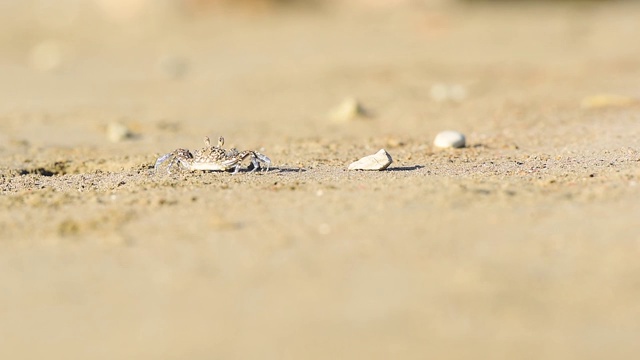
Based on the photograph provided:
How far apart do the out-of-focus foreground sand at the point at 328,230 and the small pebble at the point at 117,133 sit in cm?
8

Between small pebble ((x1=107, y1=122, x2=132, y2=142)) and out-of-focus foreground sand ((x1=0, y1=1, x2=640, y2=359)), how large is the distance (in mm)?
84

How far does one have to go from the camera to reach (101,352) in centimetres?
324

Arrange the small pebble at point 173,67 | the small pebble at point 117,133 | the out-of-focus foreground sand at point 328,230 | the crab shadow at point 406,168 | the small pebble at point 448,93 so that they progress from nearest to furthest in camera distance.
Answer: the out-of-focus foreground sand at point 328,230, the crab shadow at point 406,168, the small pebble at point 117,133, the small pebble at point 448,93, the small pebble at point 173,67

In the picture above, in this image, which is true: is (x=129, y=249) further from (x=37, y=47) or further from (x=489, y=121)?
(x=37, y=47)

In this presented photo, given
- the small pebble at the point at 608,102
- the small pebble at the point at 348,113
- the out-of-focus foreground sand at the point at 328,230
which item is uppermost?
the small pebble at the point at 348,113

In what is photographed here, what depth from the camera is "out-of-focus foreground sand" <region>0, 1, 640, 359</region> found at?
10.9 feet

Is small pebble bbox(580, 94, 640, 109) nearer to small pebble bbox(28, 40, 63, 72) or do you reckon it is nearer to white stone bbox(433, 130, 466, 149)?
white stone bbox(433, 130, 466, 149)

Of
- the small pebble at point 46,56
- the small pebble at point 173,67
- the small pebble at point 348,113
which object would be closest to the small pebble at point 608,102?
the small pebble at point 348,113

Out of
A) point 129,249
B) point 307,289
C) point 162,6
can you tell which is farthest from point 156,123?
point 162,6

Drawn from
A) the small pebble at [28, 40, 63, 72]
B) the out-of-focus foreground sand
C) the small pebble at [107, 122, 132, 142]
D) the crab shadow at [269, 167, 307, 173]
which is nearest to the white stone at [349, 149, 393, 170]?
the out-of-focus foreground sand

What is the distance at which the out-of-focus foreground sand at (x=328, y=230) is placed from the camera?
3.32 m

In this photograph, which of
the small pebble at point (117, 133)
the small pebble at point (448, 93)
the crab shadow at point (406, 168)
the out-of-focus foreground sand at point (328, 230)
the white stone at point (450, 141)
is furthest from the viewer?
the small pebble at point (448, 93)

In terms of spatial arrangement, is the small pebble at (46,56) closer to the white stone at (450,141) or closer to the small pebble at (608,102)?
the small pebble at (608,102)

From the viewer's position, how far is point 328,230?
441 centimetres
